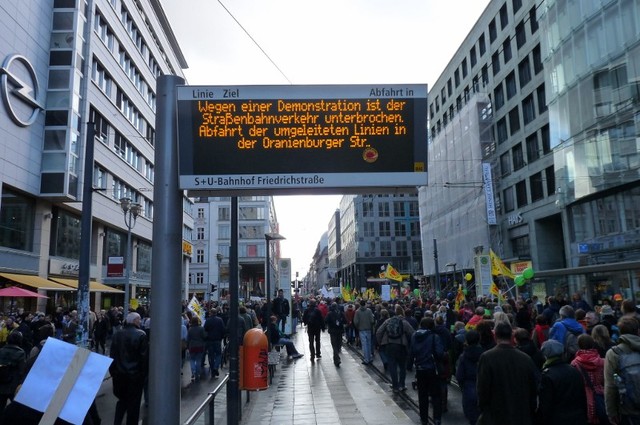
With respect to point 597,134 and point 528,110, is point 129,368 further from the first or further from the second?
point 528,110

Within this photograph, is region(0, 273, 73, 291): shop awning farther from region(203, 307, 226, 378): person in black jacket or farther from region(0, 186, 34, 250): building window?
region(203, 307, 226, 378): person in black jacket

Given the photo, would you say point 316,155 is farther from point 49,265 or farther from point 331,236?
point 331,236

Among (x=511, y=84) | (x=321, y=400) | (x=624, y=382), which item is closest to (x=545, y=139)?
(x=511, y=84)

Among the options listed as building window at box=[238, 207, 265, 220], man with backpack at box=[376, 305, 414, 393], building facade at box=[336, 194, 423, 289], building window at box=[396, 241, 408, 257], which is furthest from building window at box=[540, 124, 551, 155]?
building window at box=[238, 207, 265, 220]

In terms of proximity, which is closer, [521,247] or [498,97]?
[521,247]

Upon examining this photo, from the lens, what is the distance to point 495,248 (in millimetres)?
41219

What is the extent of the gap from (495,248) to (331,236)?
106m

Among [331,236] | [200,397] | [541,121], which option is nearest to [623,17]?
[541,121]

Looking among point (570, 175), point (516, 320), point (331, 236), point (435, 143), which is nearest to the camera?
point (516, 320)

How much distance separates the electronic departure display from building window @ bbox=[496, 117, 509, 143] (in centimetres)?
3780

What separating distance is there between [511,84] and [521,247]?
12.1 meters

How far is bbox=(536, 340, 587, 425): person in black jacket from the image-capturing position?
17.3ft

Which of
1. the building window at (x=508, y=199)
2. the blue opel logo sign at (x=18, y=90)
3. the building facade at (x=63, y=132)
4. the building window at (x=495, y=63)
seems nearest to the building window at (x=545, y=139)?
Answer: the building window at (x=508, y=199)

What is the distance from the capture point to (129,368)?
8.16 meters
